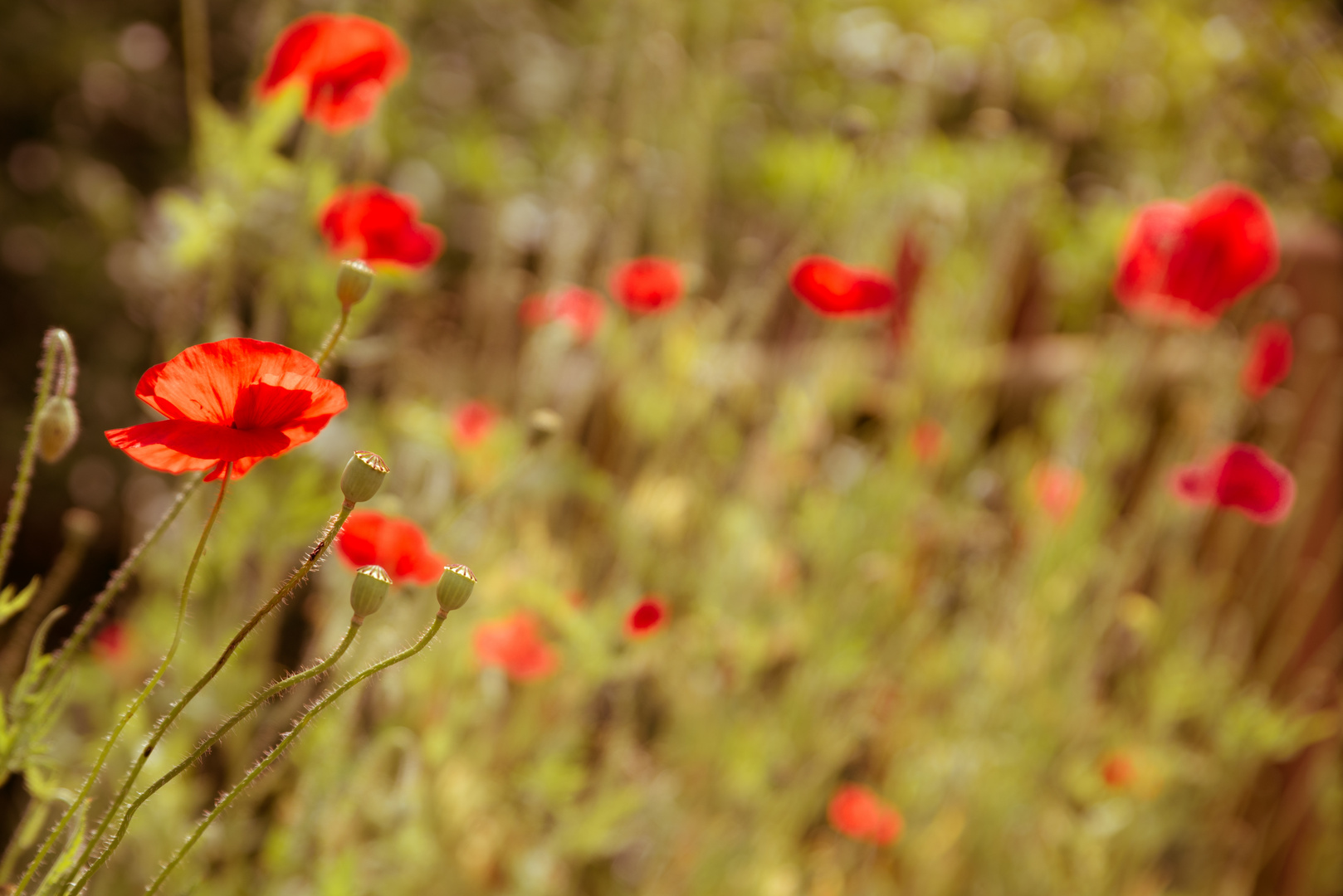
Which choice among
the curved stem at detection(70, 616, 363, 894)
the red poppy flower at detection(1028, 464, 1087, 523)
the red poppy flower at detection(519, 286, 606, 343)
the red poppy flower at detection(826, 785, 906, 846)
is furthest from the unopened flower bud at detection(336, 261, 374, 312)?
the red poppy flower at detection(1028, 464, 1087, 523)

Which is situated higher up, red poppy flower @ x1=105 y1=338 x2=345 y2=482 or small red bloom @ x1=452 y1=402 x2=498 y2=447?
red poppy flower @ x1=105 y1=338 x2=345 y2=482

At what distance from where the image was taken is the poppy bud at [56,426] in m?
0.59

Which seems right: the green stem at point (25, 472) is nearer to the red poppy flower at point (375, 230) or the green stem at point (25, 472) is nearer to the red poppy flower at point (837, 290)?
the red poppy flower at point (375, 230)

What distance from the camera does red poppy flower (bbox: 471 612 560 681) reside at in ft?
4.03

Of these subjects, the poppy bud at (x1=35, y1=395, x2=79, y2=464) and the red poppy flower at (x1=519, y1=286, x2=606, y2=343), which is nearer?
the poppy bud at (x1=35, y1=395, x2=79, y2=464)

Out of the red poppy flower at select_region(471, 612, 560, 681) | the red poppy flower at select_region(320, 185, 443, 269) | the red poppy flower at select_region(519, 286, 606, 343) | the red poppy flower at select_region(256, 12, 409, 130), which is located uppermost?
the red poppy flower at select_region(256, 12, 409, 130)

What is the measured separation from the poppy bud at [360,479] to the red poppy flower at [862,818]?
1.15 metres

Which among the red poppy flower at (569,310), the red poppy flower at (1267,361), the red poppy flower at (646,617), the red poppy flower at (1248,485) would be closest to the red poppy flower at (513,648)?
the red poppy flower at (646,617)

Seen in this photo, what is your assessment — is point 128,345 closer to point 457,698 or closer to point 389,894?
point 457,698

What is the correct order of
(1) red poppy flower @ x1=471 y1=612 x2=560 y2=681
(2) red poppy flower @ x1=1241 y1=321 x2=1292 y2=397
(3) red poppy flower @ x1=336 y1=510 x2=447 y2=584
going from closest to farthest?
1. (3) red poppy flower @ x1=336 y1=510 x2=447 y2=584
2. (1) red poppy flower @ x1=471 y1=612 x2=560 y2=681
3. (2) red poppy flower @ x1=1241 y1=321 x2=1292 y2=397

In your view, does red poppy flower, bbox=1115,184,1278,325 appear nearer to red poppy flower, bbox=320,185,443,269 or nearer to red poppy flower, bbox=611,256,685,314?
red poppy flower, bbox=611,256,685,314

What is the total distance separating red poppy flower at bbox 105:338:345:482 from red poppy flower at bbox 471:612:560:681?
0.76 meters

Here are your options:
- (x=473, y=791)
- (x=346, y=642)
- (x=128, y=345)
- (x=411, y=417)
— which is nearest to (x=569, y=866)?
(x=473, y=791)

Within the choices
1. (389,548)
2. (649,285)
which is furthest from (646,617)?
(649,285)
